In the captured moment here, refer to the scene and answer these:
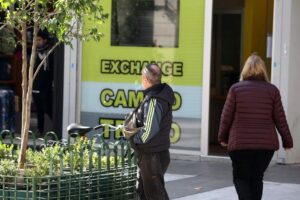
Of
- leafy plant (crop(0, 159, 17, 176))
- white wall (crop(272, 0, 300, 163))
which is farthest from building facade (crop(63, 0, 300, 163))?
leafy plant (crop(0, 159, 17, 176))

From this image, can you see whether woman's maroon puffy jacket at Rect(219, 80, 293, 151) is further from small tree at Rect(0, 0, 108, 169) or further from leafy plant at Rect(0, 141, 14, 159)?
leafy plant at Rect(0, 141, 14, 159)

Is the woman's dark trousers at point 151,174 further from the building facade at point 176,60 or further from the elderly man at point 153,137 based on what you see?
the building facade at point 176,60

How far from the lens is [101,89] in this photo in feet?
38.5

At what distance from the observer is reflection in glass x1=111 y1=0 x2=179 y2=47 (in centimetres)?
1132

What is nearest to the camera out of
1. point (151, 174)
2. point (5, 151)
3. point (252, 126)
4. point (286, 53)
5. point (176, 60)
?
point (151, 174)

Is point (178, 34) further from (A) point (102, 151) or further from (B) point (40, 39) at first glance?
(A) point (102, 151)

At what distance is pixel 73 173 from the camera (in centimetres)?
635

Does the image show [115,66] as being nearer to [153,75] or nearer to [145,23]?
[145,23]

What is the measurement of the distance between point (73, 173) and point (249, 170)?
1886 millimetres

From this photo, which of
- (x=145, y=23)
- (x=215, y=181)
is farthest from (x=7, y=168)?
(x=145, y=23)

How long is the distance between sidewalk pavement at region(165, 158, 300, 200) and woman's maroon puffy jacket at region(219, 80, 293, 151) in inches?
65.0

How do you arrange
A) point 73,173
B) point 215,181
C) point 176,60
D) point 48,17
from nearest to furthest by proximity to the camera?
point 73,173, point 48,17, point 215,181, point 176,60

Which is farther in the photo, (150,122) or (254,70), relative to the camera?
(254,70)

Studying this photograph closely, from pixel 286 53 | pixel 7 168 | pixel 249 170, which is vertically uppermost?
pixel 286 53
